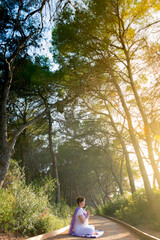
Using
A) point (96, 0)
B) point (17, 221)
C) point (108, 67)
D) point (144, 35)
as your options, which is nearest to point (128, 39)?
point (144, 35)

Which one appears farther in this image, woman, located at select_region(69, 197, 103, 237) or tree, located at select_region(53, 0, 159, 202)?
tree, located at select_region(53, 0, 159, 202)

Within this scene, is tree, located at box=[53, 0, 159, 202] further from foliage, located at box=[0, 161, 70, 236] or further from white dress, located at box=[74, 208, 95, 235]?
foliage, located at box=[0, 161, 70, 236]

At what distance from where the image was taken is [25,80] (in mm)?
10938

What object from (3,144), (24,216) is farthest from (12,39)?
(24,216)

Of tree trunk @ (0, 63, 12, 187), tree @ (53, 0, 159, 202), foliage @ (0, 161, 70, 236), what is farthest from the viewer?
tree @ (53, 0, 159, 202)

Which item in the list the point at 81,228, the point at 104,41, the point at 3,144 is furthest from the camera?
the point at 104,41

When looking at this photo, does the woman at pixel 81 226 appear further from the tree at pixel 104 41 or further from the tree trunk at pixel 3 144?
the tree at pixel 104 41

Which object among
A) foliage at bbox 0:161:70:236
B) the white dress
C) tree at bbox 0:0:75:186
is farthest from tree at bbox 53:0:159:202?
foliage at bbox 0:161:70:236

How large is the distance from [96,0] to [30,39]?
305cm

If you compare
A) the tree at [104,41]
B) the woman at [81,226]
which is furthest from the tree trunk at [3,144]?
the tree at [104,41]

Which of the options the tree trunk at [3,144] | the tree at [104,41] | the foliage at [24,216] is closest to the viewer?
the foliage at [24,216]

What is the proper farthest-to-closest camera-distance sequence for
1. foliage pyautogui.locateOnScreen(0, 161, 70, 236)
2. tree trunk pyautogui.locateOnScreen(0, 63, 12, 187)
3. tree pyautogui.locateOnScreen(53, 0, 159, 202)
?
tree pyautogui.locateOnScreen(53, 0, 159, 202), tree trunk pyautogui.locateOnScreen(0, 63, 12, 187), foliage pyautogui.locateOnScreen(0, 161, 70, 236)

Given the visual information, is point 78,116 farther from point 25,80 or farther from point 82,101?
point 25,80

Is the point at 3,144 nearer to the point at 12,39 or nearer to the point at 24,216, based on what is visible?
the point at 24,216
